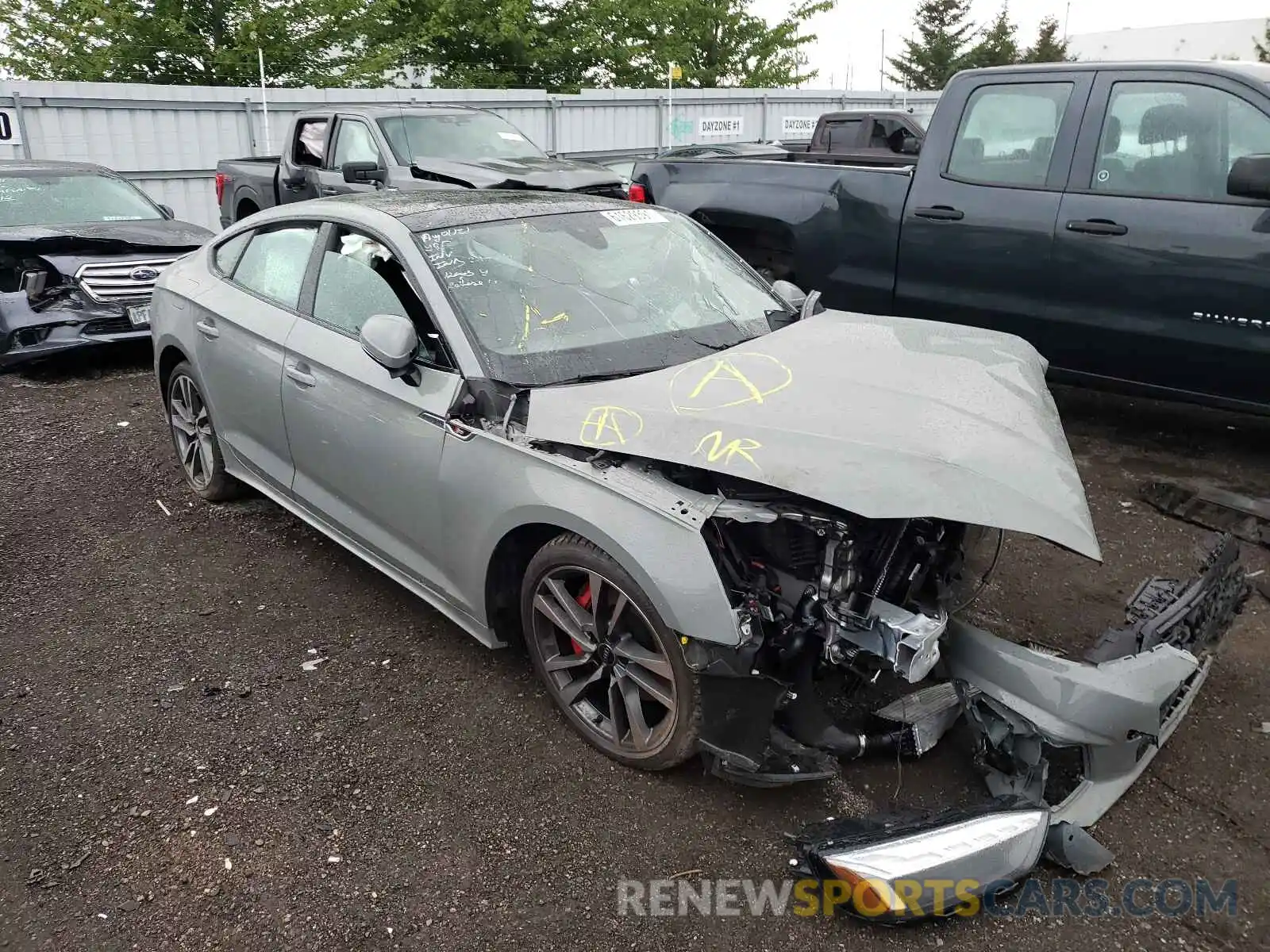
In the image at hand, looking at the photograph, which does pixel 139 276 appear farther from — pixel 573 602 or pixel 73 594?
pixel 573 602

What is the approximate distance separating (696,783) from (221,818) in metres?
1.42

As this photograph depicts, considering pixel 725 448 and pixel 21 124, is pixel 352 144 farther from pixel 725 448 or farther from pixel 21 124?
pixel 725 448

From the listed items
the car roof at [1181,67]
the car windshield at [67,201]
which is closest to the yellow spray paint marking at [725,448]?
the car roof at [1181,67]

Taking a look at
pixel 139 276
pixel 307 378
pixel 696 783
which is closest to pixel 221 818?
pixel 696 783

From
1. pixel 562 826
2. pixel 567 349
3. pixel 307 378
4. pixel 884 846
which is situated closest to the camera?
pixel 884 846

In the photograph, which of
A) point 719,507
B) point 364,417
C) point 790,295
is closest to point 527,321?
point 364,417

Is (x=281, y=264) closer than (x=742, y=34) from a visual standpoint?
Yes

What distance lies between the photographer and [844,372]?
321cm

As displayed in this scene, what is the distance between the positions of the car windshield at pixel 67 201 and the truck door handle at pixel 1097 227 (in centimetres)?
730

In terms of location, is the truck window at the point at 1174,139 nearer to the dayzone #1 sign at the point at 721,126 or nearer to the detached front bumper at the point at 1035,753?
the detached front bumper at the point at 1035,753

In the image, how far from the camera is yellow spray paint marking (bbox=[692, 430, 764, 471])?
2689mm

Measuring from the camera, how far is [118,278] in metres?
7.48

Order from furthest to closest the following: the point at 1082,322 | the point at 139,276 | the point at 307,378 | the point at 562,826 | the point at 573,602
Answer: the point at 139,276, the point at 1082,322, the point at 307,378, the point at 573,602, the point at 562,826

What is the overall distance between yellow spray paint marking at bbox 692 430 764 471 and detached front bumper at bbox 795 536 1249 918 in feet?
2.89
